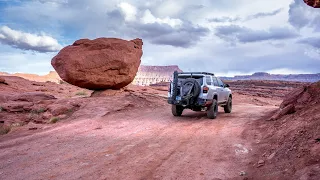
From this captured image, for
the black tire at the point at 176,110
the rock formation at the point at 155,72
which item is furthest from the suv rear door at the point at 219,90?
the rock formation at the point at 155,72

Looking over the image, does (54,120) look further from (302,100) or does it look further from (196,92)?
(302,100)

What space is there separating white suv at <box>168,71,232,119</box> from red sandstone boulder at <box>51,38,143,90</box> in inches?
299

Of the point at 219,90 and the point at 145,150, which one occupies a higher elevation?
the point at 219,90

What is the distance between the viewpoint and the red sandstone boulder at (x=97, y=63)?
19922 millimetres

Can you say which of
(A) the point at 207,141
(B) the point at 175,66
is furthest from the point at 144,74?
(A) the point at 207,141

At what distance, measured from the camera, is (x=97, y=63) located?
20.3 m

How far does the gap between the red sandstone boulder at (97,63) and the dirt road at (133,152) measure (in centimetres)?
750

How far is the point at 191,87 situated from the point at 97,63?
8.97 m

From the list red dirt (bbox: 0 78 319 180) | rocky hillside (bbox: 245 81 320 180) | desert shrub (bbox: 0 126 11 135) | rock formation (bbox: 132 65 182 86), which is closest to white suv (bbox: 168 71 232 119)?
red dirt (bbox: 0 78 319 180)

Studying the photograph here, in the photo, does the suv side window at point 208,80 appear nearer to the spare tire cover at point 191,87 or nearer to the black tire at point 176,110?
the spare tire cover at point 191,87

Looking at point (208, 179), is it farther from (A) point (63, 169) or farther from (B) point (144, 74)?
(B) point (144, 74)

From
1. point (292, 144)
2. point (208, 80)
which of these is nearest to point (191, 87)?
point (208, 80)

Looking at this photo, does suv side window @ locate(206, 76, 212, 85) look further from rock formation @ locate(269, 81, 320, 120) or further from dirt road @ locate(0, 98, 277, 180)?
rock formation @ locate(269, 81, 320, 120)

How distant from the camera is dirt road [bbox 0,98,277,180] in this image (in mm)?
6551
